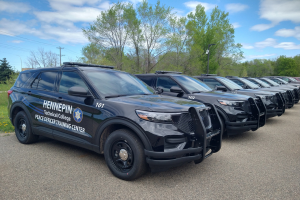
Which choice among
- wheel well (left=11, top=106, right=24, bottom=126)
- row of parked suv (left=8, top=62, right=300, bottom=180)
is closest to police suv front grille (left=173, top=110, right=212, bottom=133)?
row of parked suv (left=8, top=62, right=300, bottom=180)

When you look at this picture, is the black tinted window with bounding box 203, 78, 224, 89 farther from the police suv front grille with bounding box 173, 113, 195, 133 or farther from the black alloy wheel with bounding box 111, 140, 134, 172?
the black alloy wheel with bounding box 111, 140, 134, 172

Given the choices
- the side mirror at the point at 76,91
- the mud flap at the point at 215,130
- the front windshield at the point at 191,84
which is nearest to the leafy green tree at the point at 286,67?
the front windshield at the point at 191,84

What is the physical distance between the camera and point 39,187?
3.07m

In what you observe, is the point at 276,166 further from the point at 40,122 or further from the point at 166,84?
the point at 40,122

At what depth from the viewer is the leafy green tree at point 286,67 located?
8625cm

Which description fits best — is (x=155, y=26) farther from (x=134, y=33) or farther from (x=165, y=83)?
(x=165, y=83)

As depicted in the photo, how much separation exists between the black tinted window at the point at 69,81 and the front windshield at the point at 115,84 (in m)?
0.19

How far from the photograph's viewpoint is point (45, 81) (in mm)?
4668

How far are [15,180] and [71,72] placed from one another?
2.03 metres

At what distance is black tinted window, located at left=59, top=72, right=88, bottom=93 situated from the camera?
4.02 metres

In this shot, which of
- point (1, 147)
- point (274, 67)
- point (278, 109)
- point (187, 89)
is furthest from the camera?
point (274, 67)

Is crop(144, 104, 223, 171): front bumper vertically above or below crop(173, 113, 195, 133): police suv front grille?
below

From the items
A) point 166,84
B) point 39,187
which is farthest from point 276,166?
point 39,187

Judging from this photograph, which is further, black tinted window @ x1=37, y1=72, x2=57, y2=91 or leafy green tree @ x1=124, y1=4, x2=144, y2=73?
leafy green tree @ x1=124, y1=4, x2=144, y2=73
